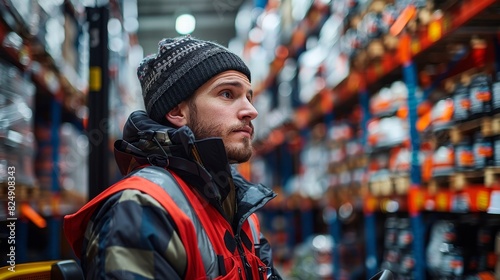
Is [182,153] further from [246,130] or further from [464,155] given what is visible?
[464,155]

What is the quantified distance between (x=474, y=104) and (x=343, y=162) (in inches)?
96.3

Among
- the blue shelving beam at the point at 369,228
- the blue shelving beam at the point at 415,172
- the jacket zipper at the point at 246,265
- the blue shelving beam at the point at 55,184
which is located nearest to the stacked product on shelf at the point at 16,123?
the blue shelving beam at the point at 55,184

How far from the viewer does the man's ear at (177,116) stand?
204 centimetres

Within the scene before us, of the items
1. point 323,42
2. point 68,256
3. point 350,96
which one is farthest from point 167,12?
point 68,256

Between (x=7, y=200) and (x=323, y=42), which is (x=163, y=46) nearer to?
(x=7, y=200)

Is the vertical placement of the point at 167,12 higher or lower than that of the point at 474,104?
higher

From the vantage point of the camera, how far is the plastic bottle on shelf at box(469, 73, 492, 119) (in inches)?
107

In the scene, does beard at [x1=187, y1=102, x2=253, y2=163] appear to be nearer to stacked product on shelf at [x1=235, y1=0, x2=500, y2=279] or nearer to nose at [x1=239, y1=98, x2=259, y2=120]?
Answer: nose at [x1=239, y1=98, x2=259, y2=120]

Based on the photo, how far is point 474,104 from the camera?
2.83 meters

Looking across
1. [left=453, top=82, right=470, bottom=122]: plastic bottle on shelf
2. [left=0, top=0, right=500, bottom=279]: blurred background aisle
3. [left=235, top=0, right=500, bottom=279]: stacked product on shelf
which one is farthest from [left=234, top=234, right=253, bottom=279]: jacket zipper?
[left=453, top=82, right=470, bottom=122]: plastic bottle on shelf

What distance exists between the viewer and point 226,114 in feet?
6.53

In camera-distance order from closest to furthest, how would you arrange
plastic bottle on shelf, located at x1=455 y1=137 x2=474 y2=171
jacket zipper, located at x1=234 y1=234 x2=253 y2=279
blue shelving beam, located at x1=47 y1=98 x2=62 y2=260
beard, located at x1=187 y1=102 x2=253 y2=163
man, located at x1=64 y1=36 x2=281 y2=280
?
man, located at x1=64 y1=36 x2=281 y2=280 < jacket zipper, located at x1=234 y1=234 x2=253 y2=279 < beard, located at x1=187 y1=102 x2=253 y2=163 < plastic bottle on shelf, located at x1=455 y1=137 x2=474 y2=171 < blue shelving beam, located at x1=47 y1=98 x2=62 y2=260

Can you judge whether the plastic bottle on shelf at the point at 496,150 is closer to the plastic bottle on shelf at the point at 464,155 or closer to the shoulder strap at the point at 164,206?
the plastic bottle on shelf at the point at 464,155

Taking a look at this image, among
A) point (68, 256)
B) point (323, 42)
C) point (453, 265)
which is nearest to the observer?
point (453, 265)
